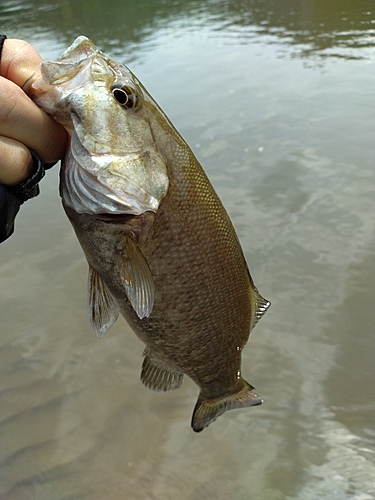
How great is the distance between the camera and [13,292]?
548 cm

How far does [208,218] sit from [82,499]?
255 cm

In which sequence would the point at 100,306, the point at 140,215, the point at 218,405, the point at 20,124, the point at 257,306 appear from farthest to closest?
the point at 218,405 → the point at 257,306 → the point at 100,306 → the point at 140,215 → the point at 20,124

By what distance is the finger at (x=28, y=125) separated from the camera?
62.7 inches

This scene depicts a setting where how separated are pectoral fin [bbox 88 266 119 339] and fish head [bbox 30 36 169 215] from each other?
360 millimetres

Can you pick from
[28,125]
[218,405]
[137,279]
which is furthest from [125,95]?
[218,405]

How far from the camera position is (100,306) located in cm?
201

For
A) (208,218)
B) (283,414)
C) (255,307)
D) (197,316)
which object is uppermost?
(208,218)

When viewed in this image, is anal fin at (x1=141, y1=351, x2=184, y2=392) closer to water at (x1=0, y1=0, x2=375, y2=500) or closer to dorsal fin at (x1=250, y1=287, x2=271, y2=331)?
dorsal fin at (x1=250, y1=287, x2=271, y2=331)

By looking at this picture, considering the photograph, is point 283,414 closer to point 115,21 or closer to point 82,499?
point 82,499

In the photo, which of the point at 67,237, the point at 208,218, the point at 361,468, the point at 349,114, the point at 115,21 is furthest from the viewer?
the point at 115,21

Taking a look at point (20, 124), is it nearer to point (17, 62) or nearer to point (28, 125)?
point (28, 125)

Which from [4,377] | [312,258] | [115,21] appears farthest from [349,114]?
[115,21]

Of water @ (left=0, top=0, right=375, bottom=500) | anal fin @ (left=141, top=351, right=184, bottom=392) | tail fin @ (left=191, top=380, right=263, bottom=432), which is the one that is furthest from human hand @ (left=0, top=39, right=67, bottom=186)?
water @ (left=0, top=0, right=375, bottom=500)

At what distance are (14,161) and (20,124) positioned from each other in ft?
0.44
